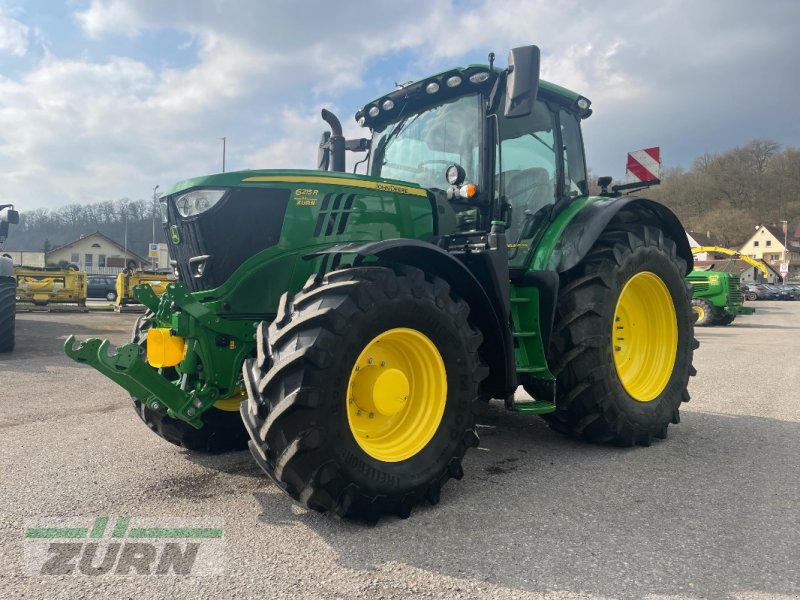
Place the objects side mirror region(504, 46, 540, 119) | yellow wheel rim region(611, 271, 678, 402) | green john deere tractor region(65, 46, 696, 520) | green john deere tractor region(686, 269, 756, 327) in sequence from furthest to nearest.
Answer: green john deere tractor region(686, 269, 756, 327)
yellow wheel rim region(611, 271, 678, 402)
side mirror region(504, 46, 540, 119)
green john deere tractor region(65, 46, 696, 520)

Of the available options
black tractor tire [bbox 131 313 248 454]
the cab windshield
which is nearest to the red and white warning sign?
the cab windshield

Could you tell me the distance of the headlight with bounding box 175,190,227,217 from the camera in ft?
11.9

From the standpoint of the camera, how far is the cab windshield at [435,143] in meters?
4.53

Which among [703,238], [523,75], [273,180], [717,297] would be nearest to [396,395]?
[273,180]

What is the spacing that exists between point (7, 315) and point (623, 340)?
9646 millimetres

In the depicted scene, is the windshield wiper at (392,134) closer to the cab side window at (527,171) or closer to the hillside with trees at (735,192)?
the cab side window at (527,171)

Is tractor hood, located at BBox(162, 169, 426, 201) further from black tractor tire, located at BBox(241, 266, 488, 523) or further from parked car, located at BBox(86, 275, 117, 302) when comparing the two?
parked car, located at BBox(86, 275, 117, 302)

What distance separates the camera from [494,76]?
4461mm

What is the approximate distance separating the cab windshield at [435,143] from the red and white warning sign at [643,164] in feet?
7.27

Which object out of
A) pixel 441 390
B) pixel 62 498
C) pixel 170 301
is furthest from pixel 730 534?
pixel 62 498

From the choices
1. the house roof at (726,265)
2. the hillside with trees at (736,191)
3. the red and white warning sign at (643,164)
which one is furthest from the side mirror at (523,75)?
the hillside with trees at (736,191)

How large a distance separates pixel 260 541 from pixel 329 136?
3.64m

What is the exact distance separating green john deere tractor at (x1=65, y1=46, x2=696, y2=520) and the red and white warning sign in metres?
0.73

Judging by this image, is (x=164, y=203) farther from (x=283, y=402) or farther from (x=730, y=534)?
(x=730, y=534)
